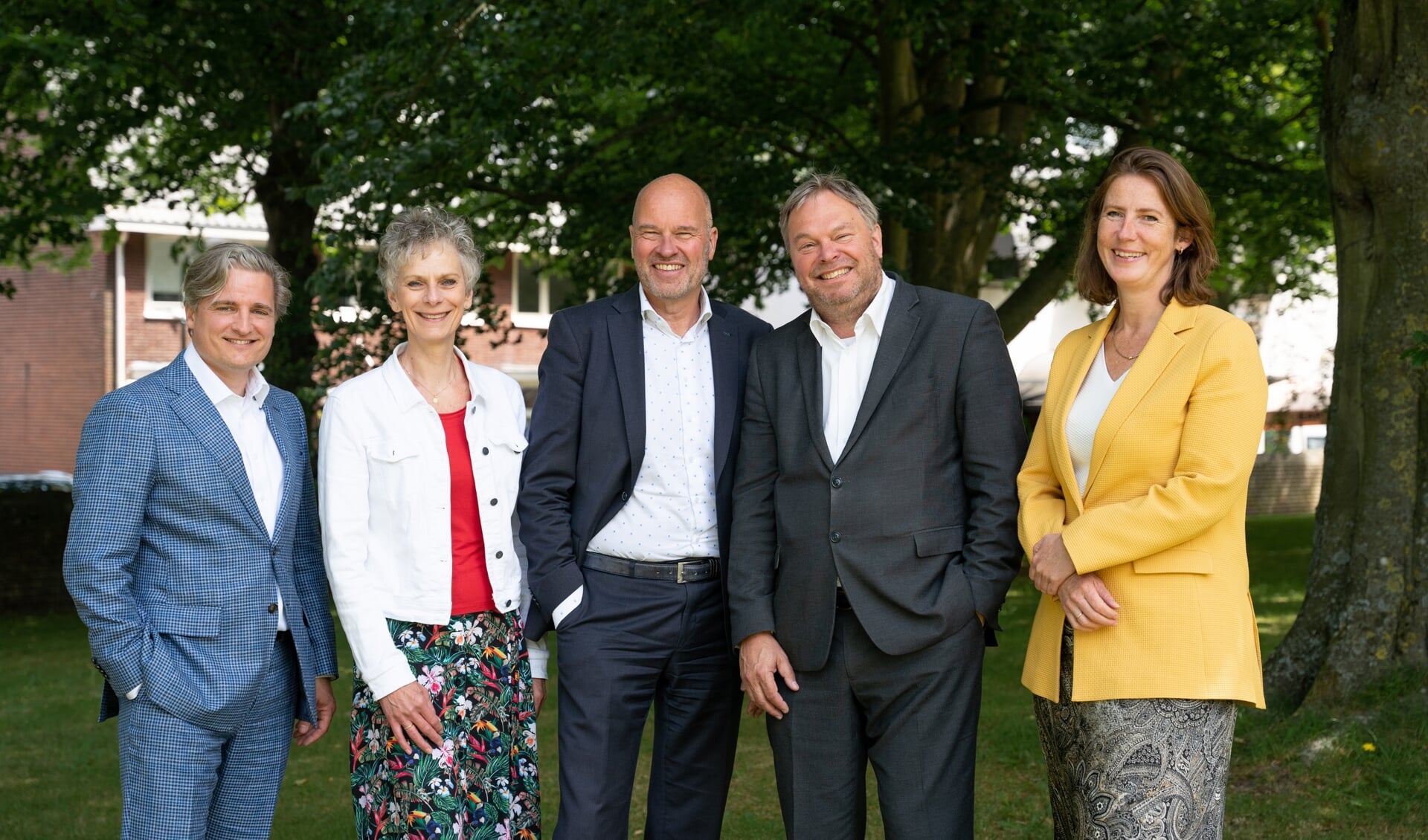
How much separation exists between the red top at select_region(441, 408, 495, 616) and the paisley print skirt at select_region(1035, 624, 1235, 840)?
1.68 m

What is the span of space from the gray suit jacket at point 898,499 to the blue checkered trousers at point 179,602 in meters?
1.34

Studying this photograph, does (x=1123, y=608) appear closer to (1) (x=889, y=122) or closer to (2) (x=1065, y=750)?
(2) (x=1065, y=750)

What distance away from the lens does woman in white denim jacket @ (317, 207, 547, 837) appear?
3.58 metres

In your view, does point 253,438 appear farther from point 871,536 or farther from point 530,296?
point 530,296

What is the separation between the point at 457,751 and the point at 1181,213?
2405mm

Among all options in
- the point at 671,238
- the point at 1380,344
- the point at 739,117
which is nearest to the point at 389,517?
the point at 671,238

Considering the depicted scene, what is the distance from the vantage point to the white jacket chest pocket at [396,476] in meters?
3.66

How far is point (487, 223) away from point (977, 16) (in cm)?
443

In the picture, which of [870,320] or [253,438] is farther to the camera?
[870,320]

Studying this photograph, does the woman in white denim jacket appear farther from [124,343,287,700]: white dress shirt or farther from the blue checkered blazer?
the blue checkered blazer

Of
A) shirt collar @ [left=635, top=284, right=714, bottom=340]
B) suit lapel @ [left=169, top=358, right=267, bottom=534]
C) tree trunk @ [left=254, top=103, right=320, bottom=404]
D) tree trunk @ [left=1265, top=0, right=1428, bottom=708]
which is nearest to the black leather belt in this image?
shirt collar @ [left=635, top=284, right=714, bottom=340]

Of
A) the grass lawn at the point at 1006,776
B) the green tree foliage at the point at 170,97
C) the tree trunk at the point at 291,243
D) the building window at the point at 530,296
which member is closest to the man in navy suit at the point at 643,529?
the grass lawn at the point at 1006,776

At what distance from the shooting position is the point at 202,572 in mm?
3402

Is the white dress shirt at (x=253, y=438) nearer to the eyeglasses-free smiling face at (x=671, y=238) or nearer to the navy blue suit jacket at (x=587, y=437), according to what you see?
the navy blue suit jacket at (x=587, y=437)
